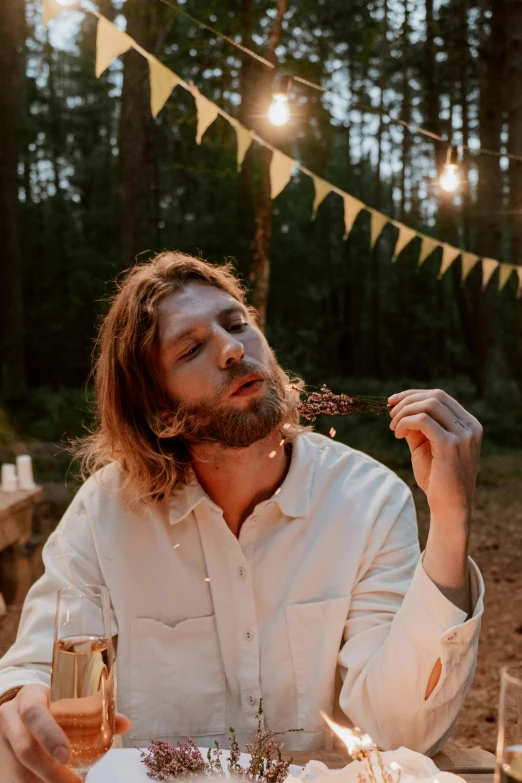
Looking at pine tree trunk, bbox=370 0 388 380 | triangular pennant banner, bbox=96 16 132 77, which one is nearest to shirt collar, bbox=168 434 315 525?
triangular pennant banner, bbox=96 16 132 77

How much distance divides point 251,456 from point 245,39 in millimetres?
6498

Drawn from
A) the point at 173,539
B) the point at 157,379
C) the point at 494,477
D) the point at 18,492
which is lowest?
the point at 494,477

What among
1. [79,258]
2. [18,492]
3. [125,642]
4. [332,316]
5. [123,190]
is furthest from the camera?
[332,316]

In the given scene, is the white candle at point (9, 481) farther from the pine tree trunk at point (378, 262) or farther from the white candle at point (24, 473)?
the pine tree trunk at point (378, 262)

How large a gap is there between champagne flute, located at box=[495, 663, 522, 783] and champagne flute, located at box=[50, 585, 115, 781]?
0.46 metres

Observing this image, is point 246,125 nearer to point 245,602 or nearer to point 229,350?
point 229,350

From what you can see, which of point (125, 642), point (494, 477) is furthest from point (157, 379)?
point (494, 477)

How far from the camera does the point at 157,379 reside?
65.4 inches

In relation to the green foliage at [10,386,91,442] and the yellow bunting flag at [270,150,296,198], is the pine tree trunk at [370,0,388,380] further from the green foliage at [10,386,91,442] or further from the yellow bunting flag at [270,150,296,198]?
the yellow bunting flag at [270,150,296,198]

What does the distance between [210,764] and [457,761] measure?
41cm

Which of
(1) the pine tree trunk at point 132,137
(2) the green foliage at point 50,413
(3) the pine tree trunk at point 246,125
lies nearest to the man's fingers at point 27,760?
(3) the pine tree trunk at point 246,125

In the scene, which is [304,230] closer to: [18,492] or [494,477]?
[494,477]

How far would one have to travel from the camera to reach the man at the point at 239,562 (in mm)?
1260

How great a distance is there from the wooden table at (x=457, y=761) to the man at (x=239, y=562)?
0.27 ft
